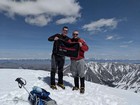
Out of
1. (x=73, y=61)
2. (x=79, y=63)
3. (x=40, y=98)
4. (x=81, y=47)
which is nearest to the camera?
(x=40, y=98)

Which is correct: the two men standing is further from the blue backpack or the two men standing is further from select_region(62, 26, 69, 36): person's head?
the blue backpack

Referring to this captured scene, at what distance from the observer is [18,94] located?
11.0 metres

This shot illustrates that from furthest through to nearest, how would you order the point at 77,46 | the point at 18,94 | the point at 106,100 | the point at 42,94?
1. the point at 77,46
2. the point at 106,100
3. the point at 18,94
4. the point at 42,94

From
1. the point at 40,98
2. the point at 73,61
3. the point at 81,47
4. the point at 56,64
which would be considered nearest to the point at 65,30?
the point at 81,47

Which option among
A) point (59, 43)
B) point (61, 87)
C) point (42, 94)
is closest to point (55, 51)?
point (59, 43)

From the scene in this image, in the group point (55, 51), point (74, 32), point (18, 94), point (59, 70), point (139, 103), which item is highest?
point (74, 32)

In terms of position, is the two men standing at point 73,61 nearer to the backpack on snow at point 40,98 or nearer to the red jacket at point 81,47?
the red jacket at point 81,47

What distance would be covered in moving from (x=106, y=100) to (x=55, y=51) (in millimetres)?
4561

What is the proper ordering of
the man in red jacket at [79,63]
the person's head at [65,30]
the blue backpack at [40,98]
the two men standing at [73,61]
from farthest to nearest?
the man in red jacket at [79,63] < the two men standing at [73,61] < the person's head at [65,30] < the blue backpack at [40,98]

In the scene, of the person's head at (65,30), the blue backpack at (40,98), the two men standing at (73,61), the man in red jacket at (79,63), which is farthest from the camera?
the man in red jacket at (79,63)

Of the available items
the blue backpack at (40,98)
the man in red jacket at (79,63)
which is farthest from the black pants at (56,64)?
the blue backpack at (40,98)

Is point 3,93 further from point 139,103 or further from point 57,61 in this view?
point 139,103

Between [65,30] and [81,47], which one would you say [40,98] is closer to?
[81,47]

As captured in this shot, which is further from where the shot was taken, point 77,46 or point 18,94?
point 77,46
